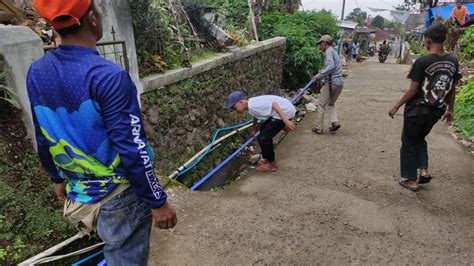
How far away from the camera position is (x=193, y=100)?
5.84 m

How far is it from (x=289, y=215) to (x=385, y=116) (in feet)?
17.8

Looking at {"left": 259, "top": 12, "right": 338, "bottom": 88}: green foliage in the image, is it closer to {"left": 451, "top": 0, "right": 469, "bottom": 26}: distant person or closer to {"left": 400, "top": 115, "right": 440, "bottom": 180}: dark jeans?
{"left": 400, "top": 115, "right": 440, "bottom": 180}: dark jeans

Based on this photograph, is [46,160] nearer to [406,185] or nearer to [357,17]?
[406,185]

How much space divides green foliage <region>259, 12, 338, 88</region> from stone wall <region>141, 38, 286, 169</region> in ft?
8.27

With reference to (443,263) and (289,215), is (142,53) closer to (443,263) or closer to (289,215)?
(289,215)

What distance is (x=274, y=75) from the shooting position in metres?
10.4

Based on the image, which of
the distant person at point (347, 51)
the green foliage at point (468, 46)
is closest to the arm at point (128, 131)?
the green foliage at point (468, 46)

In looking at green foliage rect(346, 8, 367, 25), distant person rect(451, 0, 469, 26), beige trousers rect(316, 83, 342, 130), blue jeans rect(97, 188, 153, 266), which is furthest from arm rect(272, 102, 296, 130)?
green foliage rect(346, 8, 367, 25)

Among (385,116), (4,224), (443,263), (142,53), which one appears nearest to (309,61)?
(385,116)

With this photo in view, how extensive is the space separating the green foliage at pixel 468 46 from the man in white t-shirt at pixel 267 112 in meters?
9.76

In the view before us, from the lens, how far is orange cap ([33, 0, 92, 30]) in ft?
4.83

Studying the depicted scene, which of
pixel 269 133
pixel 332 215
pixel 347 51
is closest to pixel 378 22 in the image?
pixel 347 51

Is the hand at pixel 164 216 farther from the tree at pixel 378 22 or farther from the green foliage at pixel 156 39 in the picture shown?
the tree at pixel 378 22

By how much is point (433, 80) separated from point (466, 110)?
14.1ft
